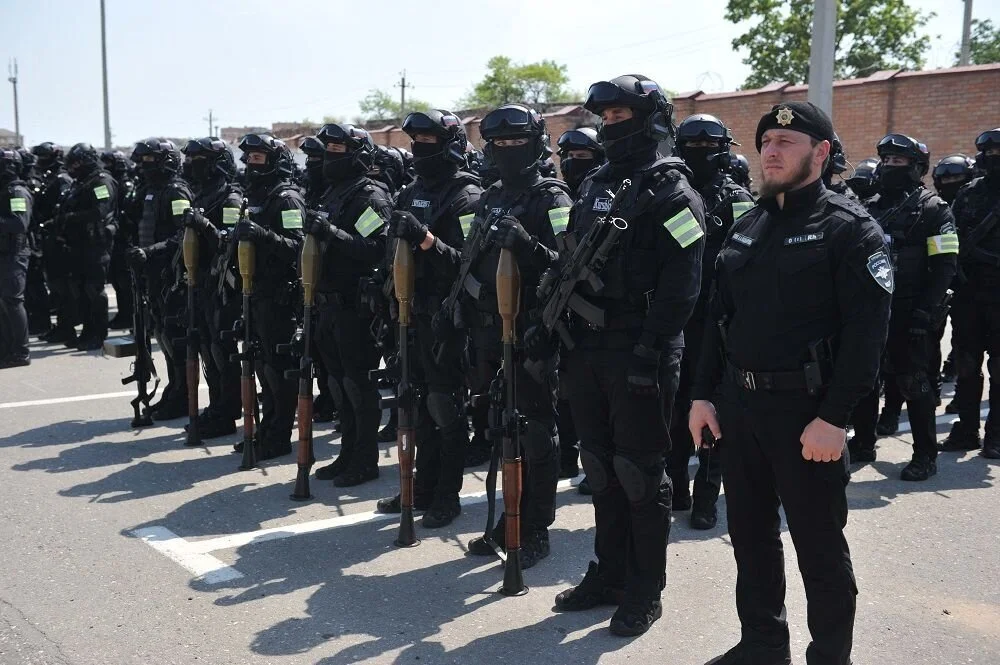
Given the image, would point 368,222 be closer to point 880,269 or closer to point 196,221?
point 196,221

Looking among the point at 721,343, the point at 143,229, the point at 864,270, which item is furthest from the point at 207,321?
the point at 864,270

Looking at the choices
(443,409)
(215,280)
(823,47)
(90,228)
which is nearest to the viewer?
(443,409)

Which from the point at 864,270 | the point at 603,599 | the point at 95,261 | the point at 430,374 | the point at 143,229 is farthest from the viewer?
the point at 95,261

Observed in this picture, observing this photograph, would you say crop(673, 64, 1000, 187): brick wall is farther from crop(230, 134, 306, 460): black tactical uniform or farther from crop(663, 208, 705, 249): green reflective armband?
crop(663, 208, 705, 249): green reflective armband

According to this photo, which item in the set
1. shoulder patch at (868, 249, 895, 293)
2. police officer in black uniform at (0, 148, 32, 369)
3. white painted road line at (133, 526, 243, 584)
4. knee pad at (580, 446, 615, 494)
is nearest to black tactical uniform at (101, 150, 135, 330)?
police officer in black uniform at (0, 148, 32, 369)

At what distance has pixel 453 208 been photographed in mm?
Answer: 5574

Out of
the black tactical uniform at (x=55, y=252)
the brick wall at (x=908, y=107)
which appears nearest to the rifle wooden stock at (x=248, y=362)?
the black tactical uniform at (x=55, y=252)

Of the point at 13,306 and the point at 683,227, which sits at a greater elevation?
the point at 683,227

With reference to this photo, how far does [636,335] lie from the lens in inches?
163

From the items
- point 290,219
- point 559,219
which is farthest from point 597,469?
point 290,219

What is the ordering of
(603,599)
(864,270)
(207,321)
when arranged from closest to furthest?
(864,270) < (603,599) < (207,321)

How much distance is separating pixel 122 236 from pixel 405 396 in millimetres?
8270

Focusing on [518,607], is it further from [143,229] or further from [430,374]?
[143,229]

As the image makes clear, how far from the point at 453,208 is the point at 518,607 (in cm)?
231
